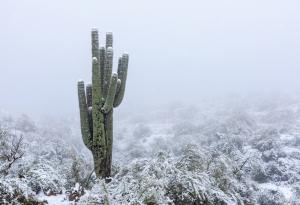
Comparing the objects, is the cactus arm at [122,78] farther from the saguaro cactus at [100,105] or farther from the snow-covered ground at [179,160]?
the snow-covered ground at [179,160]

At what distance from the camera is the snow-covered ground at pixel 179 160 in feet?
20.6

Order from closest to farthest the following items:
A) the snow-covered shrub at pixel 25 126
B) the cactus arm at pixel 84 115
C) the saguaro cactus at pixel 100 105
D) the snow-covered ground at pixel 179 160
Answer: the snow-covered ground at pixel 179 160
the saguaro cactus at pixel 100 105
the cactus arm at pixel 84 115
the snow-covered shrub at pixel 25 126

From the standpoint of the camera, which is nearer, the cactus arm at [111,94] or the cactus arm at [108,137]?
the cactus arm at [111,94]

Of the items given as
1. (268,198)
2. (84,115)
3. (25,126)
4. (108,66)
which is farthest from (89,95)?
(25,126)

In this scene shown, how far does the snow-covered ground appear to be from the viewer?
20.6 ft

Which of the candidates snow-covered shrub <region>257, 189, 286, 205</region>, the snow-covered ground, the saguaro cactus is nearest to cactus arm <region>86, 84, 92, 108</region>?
the saguaro cactus

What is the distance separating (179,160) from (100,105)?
5.73 ft

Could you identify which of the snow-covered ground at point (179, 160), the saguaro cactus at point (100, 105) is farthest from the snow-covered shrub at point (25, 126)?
the saguaro cactus at point (100, 105)

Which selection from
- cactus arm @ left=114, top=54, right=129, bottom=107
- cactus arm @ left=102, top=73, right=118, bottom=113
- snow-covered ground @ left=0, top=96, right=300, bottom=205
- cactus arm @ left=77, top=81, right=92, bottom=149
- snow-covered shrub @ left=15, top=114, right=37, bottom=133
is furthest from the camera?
snow-covered shrub @ left=15, top=114, right=37, bottom=133

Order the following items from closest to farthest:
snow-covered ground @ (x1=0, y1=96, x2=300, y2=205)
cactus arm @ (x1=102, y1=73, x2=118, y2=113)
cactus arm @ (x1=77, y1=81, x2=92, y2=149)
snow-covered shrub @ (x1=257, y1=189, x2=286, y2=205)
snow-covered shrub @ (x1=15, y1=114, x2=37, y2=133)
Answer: snow-covered ground @ (x1=0, y1=96, x2=300, y2=205)
cactus arm @ (x1=102, y1=73, x2=118, y2=113)
cactus arm @ (x1=77, y1=81, x2=92, y2=149)
snow-covered shrub @ (x1=257, y1=189, x2=286, y2=205)
snow-covered shrub @ (x1=15, y1=114, x2=37, y2=133)

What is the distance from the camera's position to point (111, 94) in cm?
780

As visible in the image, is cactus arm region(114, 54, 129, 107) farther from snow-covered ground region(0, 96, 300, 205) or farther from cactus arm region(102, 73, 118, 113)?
snow-covered ground region(0, 96, 300, 205)

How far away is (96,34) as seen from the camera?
8.05 metres

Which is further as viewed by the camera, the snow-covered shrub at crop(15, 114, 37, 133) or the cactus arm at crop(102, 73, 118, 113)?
the snow-covered shrub at crop(15, 114, 37, 133)
